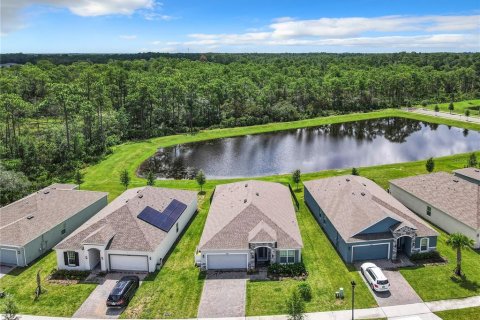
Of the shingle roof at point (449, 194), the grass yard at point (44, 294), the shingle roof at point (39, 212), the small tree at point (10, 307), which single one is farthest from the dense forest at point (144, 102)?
the shingle roof at point (449, 194)

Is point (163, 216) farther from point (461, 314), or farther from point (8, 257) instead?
point (461, 314)

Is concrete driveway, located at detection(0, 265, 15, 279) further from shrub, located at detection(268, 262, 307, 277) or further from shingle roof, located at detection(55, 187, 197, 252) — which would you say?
shrub, located at detection(268, 262, 307, 277)

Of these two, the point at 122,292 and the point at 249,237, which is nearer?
the point at 122,292

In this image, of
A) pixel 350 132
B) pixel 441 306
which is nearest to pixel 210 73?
pixel 350 132

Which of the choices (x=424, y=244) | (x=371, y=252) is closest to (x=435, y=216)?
(x=424, y=244)

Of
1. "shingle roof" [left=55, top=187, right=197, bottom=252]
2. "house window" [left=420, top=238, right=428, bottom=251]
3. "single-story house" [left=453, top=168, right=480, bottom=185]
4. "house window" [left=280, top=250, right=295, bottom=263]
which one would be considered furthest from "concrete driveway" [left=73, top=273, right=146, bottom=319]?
"single-story house" [left=453, top=168, right=480, bottom=185]

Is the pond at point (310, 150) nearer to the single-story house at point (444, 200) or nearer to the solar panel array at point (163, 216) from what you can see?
the single-story house at point (444, 200)
